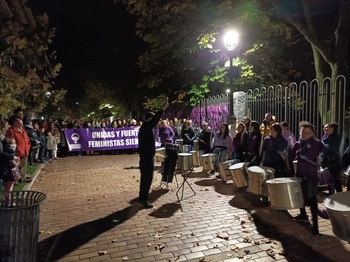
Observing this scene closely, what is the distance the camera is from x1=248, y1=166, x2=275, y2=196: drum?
6195 mm

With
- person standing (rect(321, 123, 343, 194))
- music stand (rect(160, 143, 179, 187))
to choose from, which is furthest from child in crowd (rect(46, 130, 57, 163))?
person standing (rect(321, 123, 343, 194))

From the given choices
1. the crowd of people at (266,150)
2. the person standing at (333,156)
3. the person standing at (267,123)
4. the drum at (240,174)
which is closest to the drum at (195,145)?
the crowd of people at (266,150)

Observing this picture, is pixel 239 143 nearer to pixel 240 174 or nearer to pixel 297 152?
pixel 240 174

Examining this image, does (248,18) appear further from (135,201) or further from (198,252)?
Result: (198,252)

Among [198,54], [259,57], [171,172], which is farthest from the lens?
[198,54]

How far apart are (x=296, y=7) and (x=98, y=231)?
11.8 meters

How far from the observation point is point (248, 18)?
1253 centimetres

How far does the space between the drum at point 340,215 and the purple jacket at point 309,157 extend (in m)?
1.23

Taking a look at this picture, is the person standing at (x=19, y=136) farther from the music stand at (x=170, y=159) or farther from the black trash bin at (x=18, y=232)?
the black trash bin at (x=18, y=232)

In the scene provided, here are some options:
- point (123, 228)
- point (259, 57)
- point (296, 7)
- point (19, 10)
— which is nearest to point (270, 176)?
point (123, 228)

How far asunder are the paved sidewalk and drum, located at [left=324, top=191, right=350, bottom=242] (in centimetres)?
70

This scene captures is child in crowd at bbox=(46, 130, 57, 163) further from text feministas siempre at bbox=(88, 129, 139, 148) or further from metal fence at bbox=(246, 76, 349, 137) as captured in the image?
metal fence at bbox=(246, 76, 349, 137)

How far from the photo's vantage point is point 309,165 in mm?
5359

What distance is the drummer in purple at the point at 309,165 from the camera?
524cm
